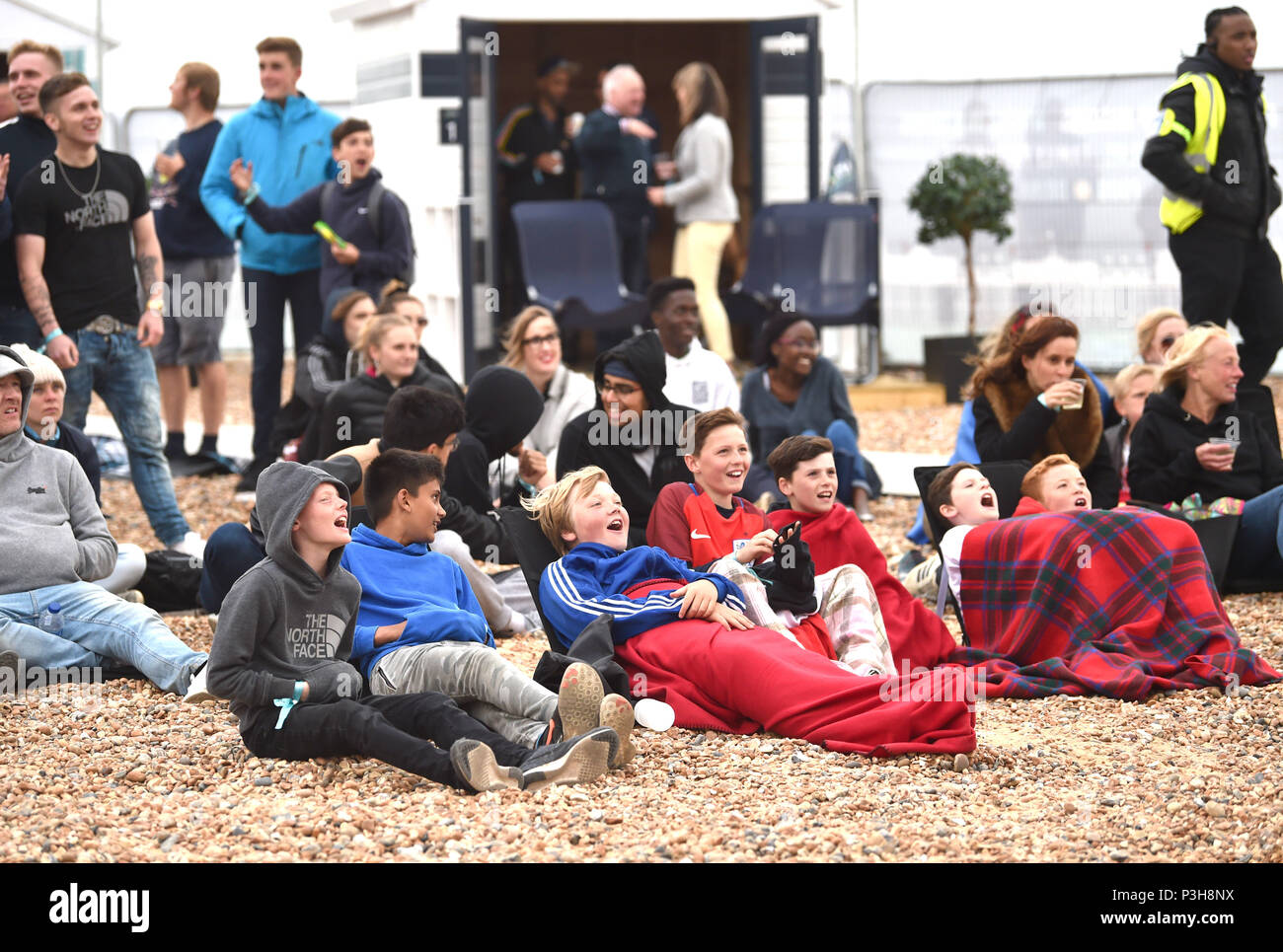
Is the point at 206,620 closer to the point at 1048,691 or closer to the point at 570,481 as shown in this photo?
the point at 570,481

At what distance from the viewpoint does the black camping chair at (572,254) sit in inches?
438

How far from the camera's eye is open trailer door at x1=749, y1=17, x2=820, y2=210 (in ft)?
39.2

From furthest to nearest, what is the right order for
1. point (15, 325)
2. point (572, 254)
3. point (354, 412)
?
point (572, 254) < point (15, 325) < point (354, 412)

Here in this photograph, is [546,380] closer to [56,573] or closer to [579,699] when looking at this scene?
[56,573]

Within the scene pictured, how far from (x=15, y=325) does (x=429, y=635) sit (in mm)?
3418

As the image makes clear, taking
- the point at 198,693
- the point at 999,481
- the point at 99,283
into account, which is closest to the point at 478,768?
the point at 198,693

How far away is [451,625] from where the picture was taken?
4.62m

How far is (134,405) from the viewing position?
→ 7031 mm

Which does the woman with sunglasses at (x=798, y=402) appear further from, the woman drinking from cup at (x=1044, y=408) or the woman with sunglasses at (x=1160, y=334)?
the woman with sunglasses at (x=1160, y=334)

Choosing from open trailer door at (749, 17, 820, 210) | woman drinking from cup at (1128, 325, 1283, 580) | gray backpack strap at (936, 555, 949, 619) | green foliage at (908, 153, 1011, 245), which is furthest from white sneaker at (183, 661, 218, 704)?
green foliage at (908, 153, 1011, 245)

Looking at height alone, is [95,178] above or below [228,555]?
above

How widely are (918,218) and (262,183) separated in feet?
21.4

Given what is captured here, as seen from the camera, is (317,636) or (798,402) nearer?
(317,636)

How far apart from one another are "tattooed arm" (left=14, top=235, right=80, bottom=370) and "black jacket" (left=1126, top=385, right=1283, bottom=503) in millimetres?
4181
